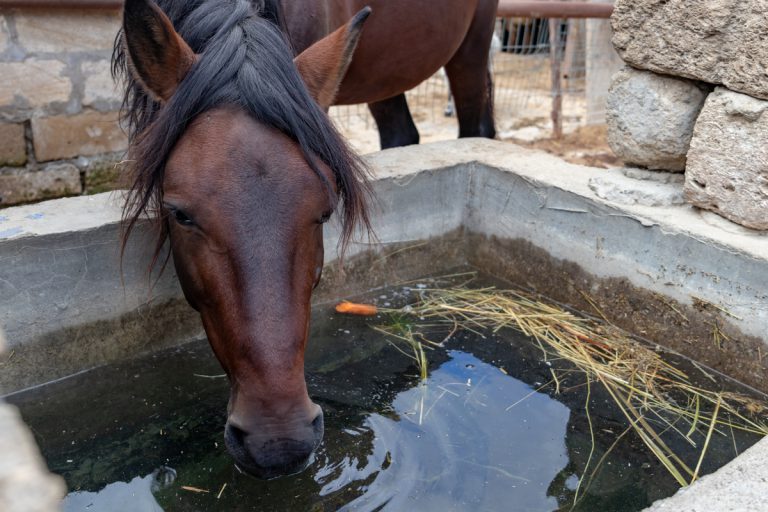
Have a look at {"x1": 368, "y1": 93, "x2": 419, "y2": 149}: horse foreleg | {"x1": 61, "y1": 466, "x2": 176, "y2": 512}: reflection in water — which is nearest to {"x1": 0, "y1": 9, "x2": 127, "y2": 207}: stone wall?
{"x1": 368, "y1": 93, "x2": 419, "y2": 149}: horse foreleg

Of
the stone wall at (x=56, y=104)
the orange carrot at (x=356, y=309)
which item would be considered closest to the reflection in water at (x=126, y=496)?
the orange carrot at (x=356, y=309)

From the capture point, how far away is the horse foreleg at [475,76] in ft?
14.0

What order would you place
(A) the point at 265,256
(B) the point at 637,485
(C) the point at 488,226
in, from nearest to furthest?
(A) the point at 265,256, (B) the point at 637,485, (C) the point at 488,226

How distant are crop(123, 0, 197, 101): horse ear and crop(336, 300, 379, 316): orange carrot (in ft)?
5.04

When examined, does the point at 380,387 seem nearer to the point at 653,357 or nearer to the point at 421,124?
the point at 653,357

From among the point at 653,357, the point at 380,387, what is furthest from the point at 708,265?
the point at 380,387

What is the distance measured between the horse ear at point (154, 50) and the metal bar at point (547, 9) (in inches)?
121

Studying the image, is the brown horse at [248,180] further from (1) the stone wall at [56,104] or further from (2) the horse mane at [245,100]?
(1) the stone wall at [56,104]

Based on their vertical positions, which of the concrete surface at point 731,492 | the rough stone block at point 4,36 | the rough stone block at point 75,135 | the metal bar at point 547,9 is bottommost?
the rough stone block at point 75,135

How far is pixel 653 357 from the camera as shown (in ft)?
9.68

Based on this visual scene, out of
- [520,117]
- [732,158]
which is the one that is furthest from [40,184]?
[520,117]

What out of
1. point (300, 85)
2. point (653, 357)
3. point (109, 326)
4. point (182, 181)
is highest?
point (300, 85)

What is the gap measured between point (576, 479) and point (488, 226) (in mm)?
1696

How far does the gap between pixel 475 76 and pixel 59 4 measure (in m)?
2.38
